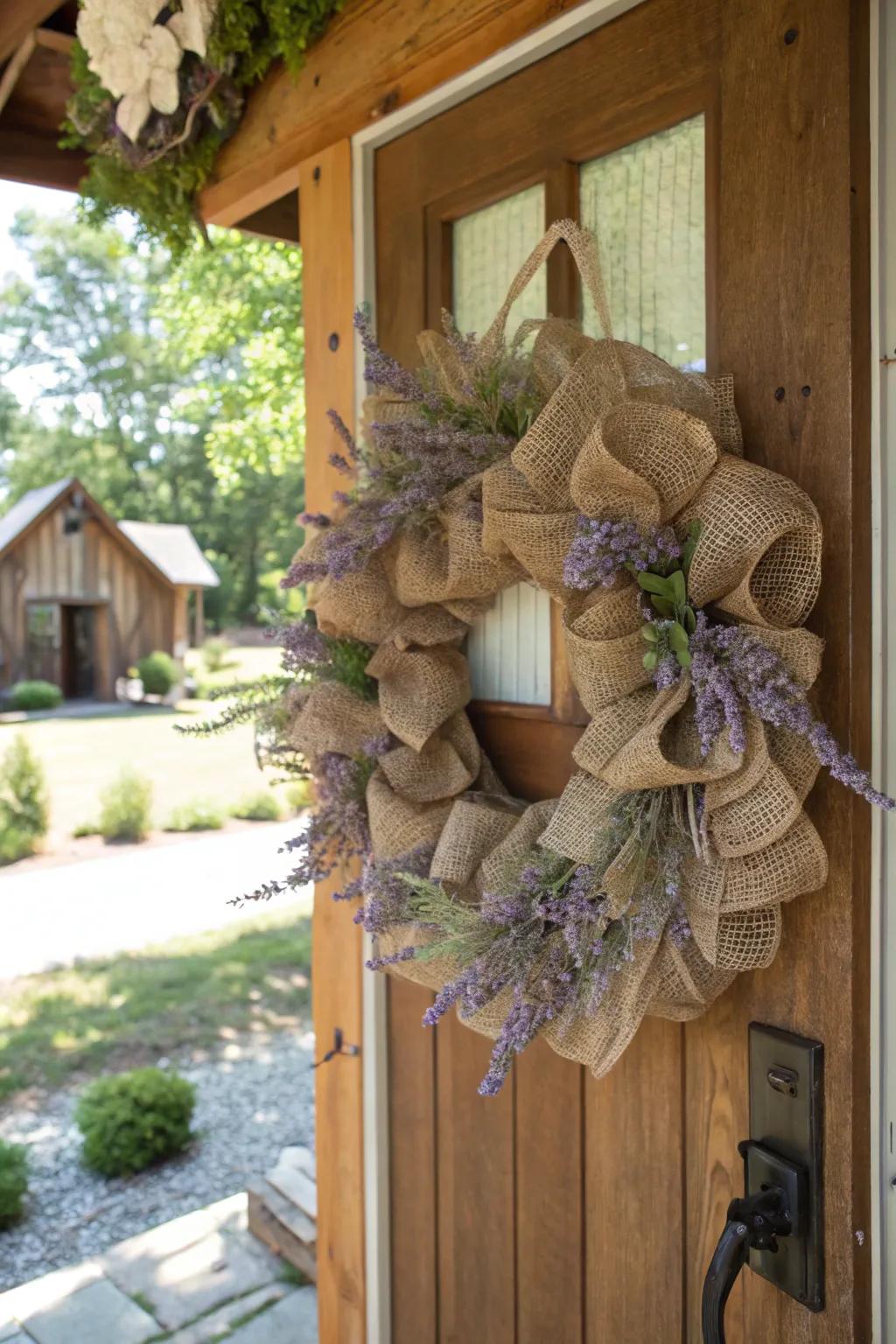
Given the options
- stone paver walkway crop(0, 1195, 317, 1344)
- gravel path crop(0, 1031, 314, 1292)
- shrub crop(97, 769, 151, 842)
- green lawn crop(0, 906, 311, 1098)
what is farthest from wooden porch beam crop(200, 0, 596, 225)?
shrub crop(97, 769, 151, 842)

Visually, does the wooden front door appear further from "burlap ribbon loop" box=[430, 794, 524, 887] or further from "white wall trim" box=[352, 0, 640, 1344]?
"burlap ribbon loop" box=[430, 794, 524, 887]

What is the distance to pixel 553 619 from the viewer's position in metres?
1.36

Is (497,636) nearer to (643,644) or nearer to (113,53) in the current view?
(643,644)

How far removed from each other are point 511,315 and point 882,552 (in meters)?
0.66

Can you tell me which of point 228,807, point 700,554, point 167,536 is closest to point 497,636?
point 700,554

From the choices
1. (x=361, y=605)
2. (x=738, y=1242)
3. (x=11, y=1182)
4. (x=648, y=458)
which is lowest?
(x=11, y=1182)

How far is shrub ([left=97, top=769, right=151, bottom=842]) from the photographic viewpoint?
795 cm

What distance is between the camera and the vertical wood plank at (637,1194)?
1.19 meters

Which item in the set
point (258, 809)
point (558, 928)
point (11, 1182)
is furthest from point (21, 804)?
point (558, 928)

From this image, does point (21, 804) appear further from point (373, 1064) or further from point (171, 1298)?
point (373, 1064)

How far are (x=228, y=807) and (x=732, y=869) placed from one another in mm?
8334

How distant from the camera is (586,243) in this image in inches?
41.3

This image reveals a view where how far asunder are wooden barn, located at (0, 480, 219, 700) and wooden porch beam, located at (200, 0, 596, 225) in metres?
10.4

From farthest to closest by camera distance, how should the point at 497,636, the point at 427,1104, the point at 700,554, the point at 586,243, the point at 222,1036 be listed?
the point at 222,1036, the point at 427,1104, the point at 497,636, the point at 586,243, the point at 700,554
